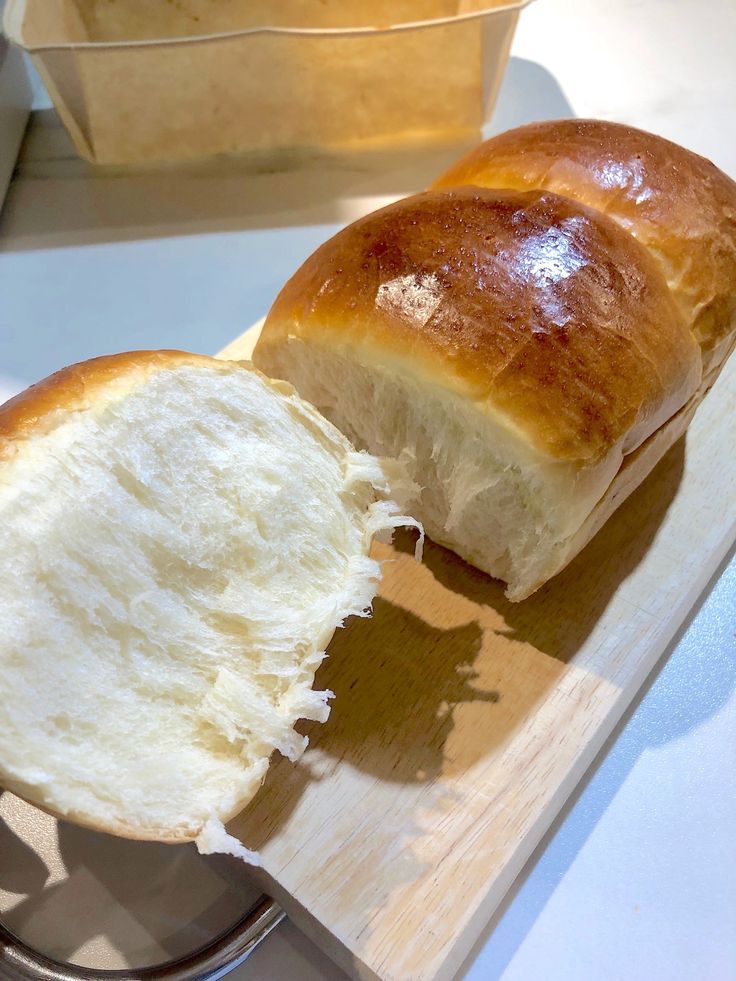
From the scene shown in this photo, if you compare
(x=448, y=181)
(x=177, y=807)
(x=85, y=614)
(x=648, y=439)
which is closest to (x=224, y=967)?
(x=177, y=807)

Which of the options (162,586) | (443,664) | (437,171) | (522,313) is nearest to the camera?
(162,586)

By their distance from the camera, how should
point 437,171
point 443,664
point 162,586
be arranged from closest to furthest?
point 162,586 → point 443,664 → point 437,171

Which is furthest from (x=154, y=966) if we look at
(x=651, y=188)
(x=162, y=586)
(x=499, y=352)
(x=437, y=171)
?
(x=437, y=171)

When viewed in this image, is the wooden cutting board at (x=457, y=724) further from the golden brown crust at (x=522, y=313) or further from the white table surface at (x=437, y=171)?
the golden brown crust at (x=522, y=313)

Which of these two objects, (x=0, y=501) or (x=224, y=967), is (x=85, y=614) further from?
(x=224, y=967)

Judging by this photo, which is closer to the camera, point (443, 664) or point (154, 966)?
point (154, 966)

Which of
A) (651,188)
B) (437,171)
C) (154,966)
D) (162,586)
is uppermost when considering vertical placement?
(651,188)

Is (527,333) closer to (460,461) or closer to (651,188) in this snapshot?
(460,461)

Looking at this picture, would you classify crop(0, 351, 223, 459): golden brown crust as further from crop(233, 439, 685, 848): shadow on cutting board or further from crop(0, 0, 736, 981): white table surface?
crop(0, 0, 736, 981): white table surface
